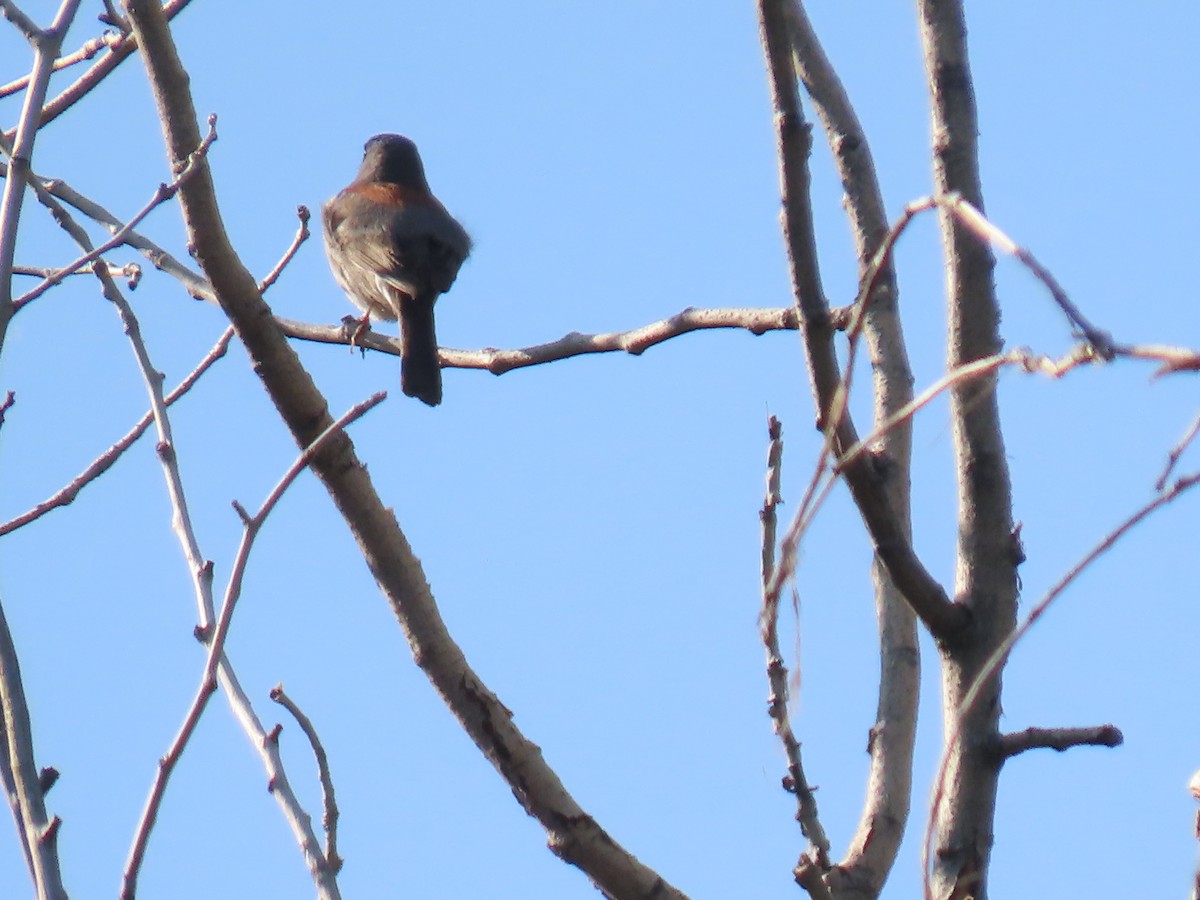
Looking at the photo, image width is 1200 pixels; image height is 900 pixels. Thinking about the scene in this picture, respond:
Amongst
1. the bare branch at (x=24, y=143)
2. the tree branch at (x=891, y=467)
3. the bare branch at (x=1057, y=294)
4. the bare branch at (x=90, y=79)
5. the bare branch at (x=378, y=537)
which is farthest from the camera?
the bare branch at (x=90, y=79)

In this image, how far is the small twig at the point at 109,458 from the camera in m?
2.48

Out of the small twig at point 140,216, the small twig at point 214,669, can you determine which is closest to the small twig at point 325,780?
the small twig at point 214,669

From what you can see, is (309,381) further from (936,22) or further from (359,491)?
(936,22)

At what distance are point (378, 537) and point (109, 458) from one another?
0.61 meters

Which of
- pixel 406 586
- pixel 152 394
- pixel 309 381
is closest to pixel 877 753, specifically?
pixel 406 586

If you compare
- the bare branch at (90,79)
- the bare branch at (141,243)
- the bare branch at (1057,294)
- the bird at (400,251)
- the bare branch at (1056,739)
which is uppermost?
the bird at (400,251)

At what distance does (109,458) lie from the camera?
2543mm

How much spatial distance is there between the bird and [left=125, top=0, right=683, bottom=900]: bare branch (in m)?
3.75

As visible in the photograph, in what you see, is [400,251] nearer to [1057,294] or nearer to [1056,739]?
[1056,739]

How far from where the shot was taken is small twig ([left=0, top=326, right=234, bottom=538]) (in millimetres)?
2480

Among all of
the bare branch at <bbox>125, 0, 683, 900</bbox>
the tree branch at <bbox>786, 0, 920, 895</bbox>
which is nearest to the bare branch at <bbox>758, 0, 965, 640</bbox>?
the tree branch at <bbox>786, 0, 920, 895</bbox>

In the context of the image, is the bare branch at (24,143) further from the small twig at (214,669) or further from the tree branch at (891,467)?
the tree branch at (891,467)

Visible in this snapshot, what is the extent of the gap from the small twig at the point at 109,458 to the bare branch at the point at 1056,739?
53.0 inches

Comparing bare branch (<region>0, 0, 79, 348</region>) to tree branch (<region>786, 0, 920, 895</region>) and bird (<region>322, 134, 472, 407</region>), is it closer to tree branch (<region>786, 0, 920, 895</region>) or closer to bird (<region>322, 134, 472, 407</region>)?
tree branch (<region>786, 0, 920, 895</region>)
